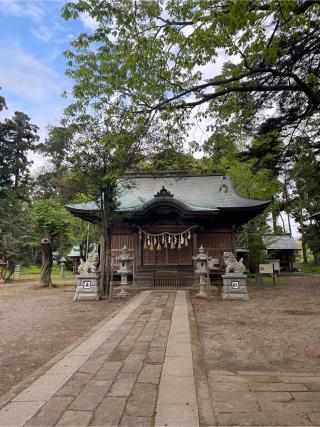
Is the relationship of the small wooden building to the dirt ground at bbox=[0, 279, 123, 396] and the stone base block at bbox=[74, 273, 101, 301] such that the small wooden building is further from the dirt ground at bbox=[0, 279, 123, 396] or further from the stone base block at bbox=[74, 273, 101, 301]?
the dirt ground at bbox=[0, 279, 123, 396]

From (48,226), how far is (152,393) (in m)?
16.3

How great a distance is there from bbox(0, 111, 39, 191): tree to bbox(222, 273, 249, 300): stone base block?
2947 cm

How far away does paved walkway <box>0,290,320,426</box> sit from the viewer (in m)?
2.88

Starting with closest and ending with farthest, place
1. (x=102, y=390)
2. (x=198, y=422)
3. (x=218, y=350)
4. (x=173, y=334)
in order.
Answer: (x=198, y=422), (x=102, y=390), (x=218, y=350), (x=173, y=334)

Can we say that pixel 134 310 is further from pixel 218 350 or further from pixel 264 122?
pixel 264 122

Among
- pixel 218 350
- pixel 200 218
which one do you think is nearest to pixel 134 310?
pixel 218 350

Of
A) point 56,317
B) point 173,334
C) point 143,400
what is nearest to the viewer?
point 143,400

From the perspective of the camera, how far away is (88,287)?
1230cm

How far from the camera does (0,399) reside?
3.37 meters

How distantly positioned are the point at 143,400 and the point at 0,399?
4.86 ft

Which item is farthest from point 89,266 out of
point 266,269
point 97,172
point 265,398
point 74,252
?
point 74,252

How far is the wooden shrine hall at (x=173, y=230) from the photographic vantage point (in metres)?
15.5

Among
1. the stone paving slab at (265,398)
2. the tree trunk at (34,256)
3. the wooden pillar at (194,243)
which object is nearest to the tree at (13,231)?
the tree trunk at (34,256)

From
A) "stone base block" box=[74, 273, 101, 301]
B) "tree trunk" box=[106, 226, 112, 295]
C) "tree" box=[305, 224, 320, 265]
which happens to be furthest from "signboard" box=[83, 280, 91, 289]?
"tree" box=[305, 224, 320, 265]
